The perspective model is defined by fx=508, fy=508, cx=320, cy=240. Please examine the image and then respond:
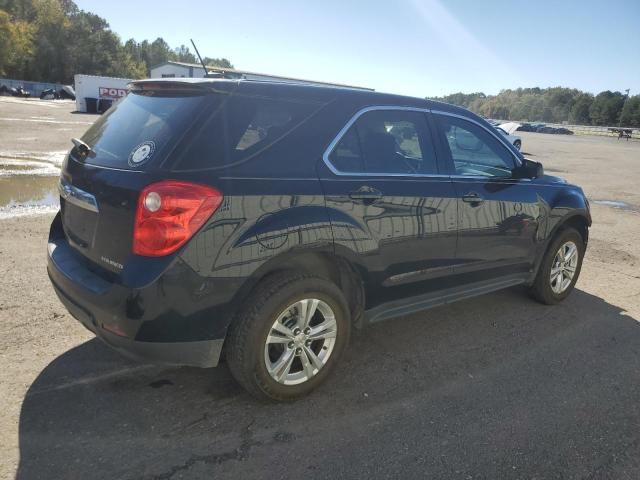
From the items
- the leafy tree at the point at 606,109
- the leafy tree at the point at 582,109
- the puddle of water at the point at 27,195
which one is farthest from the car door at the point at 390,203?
the leafy tree at the point at 582,109

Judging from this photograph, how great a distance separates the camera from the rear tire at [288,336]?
9.14ft

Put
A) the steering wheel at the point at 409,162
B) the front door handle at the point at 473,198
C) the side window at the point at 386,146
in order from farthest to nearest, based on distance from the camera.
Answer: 1. the front door handle at the point at 473,198
2. the steering wheel at the point at 409,162
3. the side window at the point at 386,146

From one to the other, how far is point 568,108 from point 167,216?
509ft

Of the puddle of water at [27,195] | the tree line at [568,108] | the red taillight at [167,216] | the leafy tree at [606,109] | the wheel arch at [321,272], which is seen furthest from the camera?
the leafy tree at [606,109]

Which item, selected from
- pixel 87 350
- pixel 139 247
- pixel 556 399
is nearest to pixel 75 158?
pixel 139 247

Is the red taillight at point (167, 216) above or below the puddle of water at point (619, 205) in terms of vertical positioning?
above

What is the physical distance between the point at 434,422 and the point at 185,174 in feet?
6.59

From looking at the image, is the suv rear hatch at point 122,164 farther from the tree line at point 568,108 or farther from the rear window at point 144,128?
the tree line at point 568,108

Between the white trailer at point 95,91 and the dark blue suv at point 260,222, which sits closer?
the dark blue suv at point 260,222

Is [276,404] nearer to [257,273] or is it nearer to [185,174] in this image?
[257,273]

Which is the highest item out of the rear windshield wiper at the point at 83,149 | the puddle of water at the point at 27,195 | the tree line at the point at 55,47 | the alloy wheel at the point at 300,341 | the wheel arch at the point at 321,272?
the tree line at the point at 55,47

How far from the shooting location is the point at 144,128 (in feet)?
9.38

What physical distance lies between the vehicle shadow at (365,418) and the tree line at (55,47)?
87.1 metres

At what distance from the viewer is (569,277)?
511 centimetres
